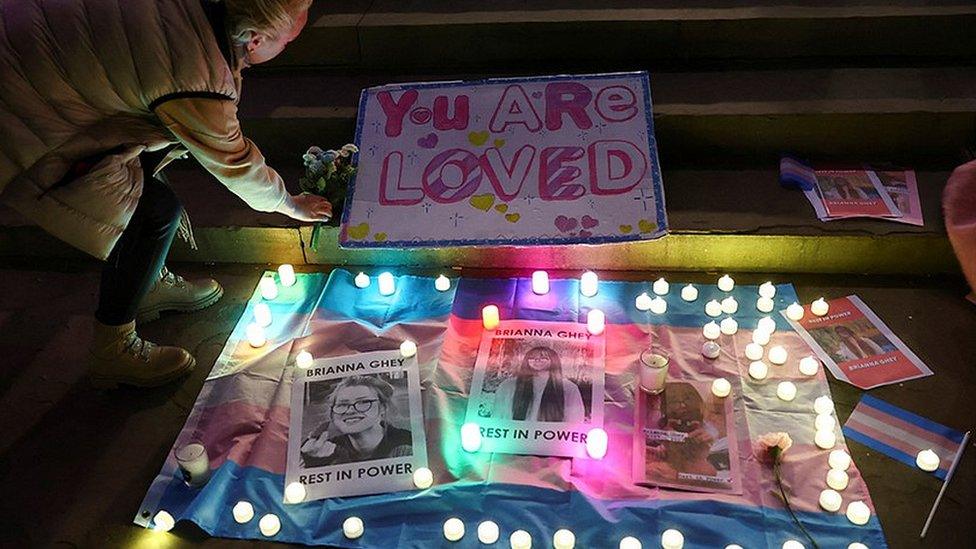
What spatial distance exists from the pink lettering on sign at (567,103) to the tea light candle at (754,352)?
1.03 m

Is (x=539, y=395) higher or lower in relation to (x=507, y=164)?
lower

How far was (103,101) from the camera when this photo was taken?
6.29ft

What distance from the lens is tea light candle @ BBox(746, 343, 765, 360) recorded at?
248 centimetres

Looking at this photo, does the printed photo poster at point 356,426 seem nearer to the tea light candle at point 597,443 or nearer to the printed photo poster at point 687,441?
the tea light candle at point 597,443

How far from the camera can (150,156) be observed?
2260 mm

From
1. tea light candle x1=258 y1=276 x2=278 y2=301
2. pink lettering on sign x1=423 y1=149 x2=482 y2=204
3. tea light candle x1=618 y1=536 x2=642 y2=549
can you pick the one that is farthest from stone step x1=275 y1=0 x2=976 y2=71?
tea light candle x1=618 y1=536 x2=642 y2=549

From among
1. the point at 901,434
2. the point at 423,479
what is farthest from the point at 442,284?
the point at 901,434

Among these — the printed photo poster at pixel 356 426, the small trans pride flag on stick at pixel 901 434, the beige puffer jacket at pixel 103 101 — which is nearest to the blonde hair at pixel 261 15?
the beige puffer jacket at pixel 103 101

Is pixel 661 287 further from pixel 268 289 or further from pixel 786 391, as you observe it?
pixel 268 289

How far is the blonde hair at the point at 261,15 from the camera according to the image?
5.98 feet

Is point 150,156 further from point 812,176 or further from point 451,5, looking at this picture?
point 812,176

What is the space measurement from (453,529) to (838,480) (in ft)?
3.40

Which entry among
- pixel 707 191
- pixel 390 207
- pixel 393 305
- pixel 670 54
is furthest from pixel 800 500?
pixel 670 54

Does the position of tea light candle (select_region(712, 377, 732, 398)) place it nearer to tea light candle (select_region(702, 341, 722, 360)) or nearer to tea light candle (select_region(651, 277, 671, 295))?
tea light candle (select_region(702, 341, 722, 360))
